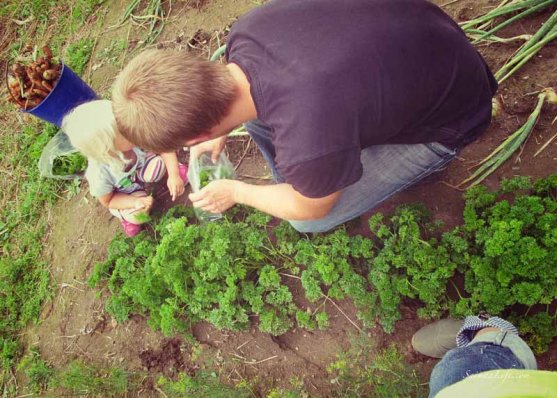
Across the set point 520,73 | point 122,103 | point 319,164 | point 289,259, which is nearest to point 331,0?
point 319,164

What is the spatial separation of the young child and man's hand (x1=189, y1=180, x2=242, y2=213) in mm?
689

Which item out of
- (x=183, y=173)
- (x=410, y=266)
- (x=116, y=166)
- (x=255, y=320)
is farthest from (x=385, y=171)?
(x=116, y=166)

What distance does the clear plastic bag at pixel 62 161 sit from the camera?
145 inches

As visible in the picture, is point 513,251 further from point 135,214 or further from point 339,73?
point 135,214

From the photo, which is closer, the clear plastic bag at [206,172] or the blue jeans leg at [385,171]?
the blue jeans leg at [385,171]

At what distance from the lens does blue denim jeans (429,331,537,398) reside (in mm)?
1870

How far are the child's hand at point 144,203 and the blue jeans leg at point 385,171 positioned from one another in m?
1.33

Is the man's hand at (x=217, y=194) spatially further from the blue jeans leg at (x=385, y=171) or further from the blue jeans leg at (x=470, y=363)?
the blue jeans leg at (x=470, y=363)

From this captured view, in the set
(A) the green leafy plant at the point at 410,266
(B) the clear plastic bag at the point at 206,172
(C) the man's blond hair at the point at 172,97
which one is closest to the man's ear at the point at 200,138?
(C) the man's blond hair at the point at 172,97

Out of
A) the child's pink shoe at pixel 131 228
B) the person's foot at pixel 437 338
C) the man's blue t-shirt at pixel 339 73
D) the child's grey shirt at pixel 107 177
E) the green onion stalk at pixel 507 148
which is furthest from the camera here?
the child's pink shoe at pixel 131 228

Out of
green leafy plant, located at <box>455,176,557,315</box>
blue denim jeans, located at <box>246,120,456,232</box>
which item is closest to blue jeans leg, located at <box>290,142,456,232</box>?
blue denim jeans, located at <box>246,120,456,232</box>

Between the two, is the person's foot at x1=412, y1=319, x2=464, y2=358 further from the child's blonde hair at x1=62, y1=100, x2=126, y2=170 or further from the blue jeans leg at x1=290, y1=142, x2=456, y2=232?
the child's blonde hair at x1=62, y1=100, x2=126, y2=170

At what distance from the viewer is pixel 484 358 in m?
1.93

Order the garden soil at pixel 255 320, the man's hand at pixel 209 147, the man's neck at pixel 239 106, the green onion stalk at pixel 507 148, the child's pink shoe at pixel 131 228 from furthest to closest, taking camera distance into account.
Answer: the child's pink shoe at pixel 131 228, the man's hand at pixel 209 147, the garden soil at pixel 255 320, the green onion stalk at pixel 507 148, the man's neck at pixel 239 106
